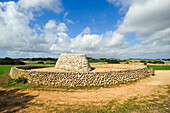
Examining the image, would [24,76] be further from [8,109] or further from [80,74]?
[80,74]

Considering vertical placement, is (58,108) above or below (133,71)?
below

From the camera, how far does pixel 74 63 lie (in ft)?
56.5

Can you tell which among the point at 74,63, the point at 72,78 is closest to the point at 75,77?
the point at 72,78

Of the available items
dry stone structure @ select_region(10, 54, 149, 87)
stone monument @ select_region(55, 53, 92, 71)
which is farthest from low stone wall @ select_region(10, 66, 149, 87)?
stone monument @ select_region(55, 53, 92, 71)

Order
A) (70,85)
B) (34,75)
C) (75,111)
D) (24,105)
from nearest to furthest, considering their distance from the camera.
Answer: (75,111) → (24,105) → (70,85) → (34,75)

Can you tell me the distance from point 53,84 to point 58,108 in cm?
548

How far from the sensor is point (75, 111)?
563 centimetres

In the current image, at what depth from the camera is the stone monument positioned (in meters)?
17.0

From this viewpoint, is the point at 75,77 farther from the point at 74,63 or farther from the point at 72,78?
the point at 74,63

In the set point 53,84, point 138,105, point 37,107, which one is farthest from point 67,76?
point 138,105

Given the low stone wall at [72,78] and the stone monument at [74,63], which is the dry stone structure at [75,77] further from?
the stone monument at [74,63]

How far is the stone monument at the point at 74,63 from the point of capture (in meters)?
17.0

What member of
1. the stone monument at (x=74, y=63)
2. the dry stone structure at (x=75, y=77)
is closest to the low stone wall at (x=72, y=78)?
the dry stone structure at (x=75, y=77)

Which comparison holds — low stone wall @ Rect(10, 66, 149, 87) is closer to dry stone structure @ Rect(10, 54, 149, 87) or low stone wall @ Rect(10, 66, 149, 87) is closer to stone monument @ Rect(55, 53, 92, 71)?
dry stone structure @ Rect(10, 54, 149, 87)
